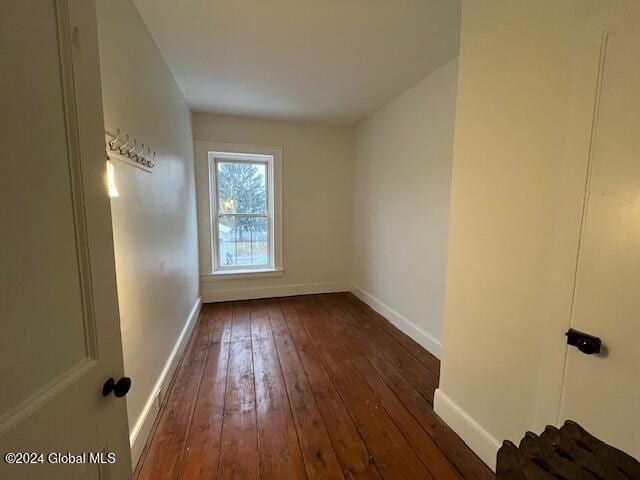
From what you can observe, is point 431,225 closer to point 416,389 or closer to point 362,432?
point 416,389

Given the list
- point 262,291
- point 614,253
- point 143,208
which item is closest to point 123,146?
A: point 143,208

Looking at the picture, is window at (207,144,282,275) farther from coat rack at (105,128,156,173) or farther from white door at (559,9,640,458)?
white door at (559,9,640,458)

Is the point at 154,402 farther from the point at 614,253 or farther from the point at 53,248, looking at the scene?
the point at 614,253

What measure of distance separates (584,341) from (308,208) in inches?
129

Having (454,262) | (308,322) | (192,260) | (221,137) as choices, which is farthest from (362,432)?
(221,137)

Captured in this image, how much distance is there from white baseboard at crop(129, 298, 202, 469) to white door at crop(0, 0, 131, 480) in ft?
2.67

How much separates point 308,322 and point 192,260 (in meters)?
1.48

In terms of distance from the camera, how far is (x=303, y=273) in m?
4.06

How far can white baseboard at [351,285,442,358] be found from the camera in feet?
7.98

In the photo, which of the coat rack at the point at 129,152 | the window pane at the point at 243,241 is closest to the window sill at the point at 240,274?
the window pane at the point at 243,241

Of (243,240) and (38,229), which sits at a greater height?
(38,229)

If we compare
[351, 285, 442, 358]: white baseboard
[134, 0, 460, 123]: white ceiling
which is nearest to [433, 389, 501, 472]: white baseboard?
[351, 285, 442, 358]: white baseboard

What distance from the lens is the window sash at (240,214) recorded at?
3.63 m

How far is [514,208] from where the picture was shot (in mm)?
1222
